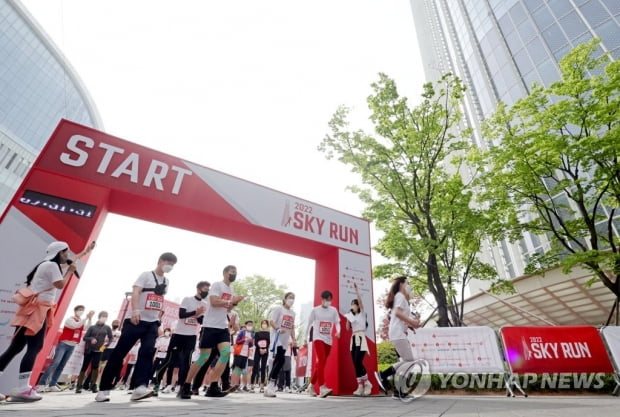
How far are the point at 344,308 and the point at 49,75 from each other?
6917cm

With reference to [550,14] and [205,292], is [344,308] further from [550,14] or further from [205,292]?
[550,14]

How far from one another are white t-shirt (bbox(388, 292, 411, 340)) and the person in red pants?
A: 5.69 feet

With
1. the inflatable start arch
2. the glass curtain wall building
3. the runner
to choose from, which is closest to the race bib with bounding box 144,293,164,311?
the inflatable start arch

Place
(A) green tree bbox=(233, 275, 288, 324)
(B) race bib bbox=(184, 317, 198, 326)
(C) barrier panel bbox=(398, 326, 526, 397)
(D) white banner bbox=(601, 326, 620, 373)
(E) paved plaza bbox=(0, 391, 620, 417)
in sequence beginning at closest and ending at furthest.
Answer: (E) paved plaza bbox=(0, 391, 620, 417), (B) race bib bbox=(184, 317, 198, 326), (D) white banner bbox=(601, 326, 620, 373), (C) barrier panel bbox=(398, 326, 526, 397), (A) green tree bbox=(233, 275, 288, 324)

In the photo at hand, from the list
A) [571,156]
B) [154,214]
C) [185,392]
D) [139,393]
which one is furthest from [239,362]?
[571,156]

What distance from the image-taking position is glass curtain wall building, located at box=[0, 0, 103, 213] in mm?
45531

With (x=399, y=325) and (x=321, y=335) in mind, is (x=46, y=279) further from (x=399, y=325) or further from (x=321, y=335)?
(x=399, y=325)

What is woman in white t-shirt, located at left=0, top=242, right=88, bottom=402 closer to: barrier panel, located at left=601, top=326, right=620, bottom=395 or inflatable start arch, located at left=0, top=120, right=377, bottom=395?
inflatable start arch, located at left=0, top=120, right=377, bottom=395

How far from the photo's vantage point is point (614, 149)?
30.8 feet

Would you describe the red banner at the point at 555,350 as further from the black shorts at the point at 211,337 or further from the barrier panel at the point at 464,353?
the black shorts at the point at 211,337

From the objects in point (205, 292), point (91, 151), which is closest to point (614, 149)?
point (205, 292)

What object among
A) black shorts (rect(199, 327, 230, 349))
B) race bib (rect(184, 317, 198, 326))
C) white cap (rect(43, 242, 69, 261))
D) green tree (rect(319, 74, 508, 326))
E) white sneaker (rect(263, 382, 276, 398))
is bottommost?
white sneaker (rect(263, 382, 276, 398))

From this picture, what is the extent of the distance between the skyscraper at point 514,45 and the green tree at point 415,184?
5.41 m

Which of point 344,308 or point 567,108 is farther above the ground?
point 567,108
